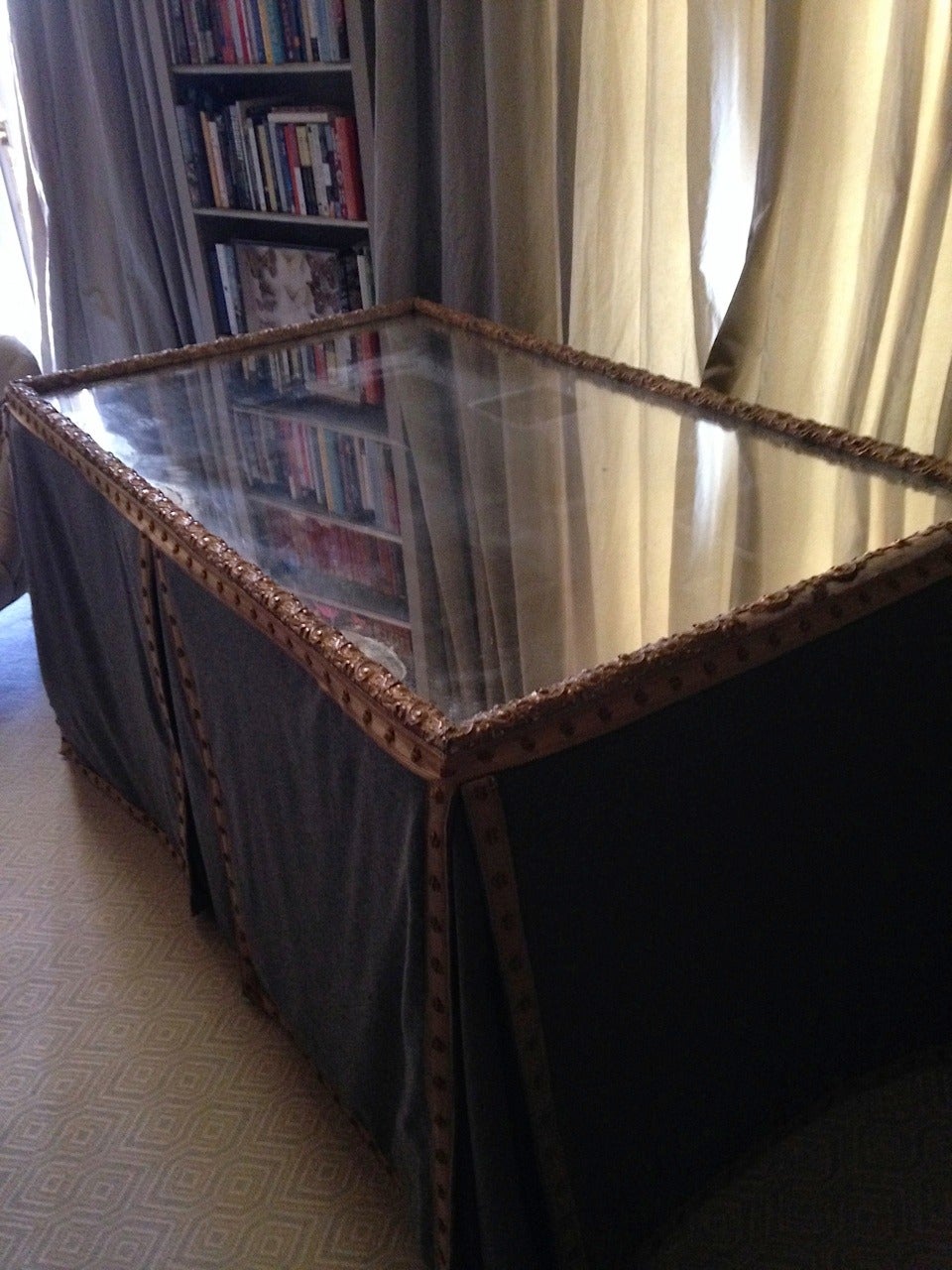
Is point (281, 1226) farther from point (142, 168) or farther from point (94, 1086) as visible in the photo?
point (142, 168)

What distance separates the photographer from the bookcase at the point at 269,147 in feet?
7.91

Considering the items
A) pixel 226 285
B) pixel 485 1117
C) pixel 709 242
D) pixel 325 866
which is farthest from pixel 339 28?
pixel 485 1117

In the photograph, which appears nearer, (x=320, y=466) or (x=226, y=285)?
(x=320, y=466)

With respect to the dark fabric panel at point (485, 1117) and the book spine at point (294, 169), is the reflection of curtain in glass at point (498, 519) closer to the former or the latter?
the dark fabric panel at point (485, 1117)

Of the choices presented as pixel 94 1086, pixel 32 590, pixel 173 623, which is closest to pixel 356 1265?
pixel 94 1086

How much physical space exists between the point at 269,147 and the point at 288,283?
300mm

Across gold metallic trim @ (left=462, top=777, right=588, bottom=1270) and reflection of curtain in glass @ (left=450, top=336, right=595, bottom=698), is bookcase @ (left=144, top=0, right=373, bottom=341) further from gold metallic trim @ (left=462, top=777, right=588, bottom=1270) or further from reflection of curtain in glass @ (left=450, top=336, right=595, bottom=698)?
gold metallic trim @ (left=462, top=777, right=588, bottom=1270)

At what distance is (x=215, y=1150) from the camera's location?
1.44m

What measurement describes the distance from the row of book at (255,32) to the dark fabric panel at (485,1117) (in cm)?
196

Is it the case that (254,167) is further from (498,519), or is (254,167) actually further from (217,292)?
(498,519)

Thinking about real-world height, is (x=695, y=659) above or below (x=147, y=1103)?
above

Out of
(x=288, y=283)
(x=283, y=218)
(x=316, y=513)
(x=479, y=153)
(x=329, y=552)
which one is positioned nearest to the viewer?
(x=329, y=552)

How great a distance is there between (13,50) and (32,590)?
5.98ft

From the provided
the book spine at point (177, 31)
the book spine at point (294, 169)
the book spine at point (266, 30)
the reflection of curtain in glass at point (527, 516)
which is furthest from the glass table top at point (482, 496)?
the book spine at point (177, 31)
